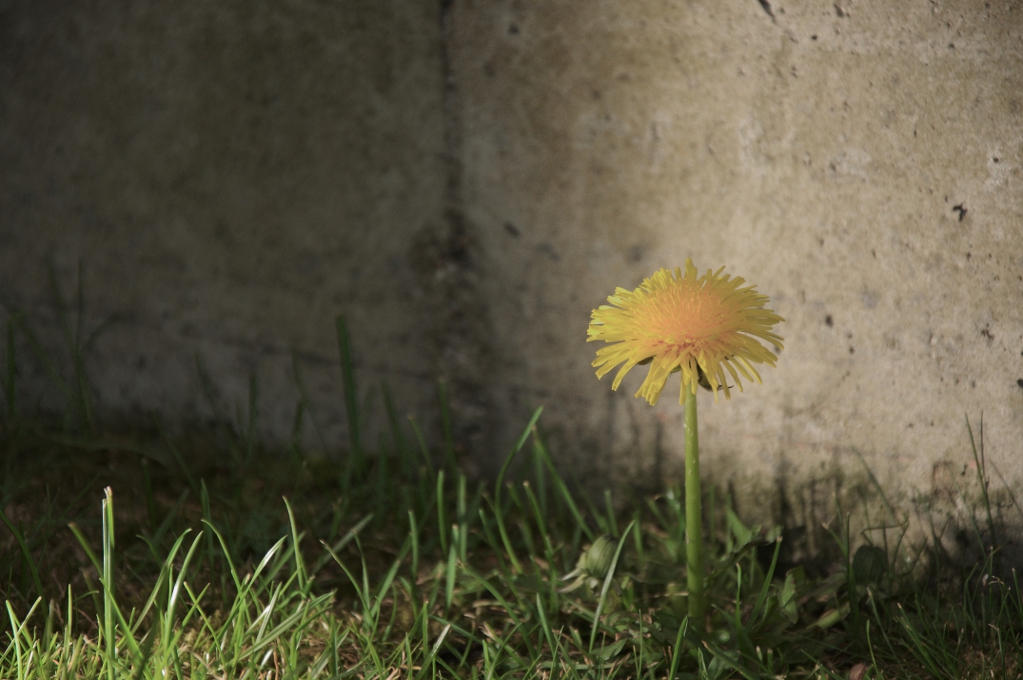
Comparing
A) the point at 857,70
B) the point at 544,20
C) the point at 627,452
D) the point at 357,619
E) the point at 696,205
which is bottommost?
the point at 357,619

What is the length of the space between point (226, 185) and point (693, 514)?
998 millimetres

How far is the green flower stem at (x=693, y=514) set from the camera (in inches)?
34.9

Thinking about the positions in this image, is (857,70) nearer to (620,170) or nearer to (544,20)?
(620,170)

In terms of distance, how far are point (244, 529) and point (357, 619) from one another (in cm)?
25

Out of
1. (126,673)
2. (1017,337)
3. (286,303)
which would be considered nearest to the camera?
(126,673)

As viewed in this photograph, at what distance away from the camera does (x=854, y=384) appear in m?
1.09

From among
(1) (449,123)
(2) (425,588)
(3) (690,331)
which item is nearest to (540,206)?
(1) (449,123)

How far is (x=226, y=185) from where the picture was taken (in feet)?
4.58

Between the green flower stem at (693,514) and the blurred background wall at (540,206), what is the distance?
279 millimetres

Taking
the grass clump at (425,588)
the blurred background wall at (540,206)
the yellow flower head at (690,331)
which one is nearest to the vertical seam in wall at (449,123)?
the blurred background wall at (540,206)

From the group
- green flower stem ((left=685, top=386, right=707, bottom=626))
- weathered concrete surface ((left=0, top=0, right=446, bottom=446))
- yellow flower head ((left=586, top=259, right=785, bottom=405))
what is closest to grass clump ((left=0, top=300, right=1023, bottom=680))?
green flower stem ((left=685, top=386, right=707, bottom=626))

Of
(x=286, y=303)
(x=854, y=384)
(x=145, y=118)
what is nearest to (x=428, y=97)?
(x=286, y=303)

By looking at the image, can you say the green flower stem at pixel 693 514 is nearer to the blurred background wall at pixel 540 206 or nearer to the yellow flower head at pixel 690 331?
the yellow flower head at pixel 690 331

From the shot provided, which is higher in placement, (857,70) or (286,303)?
(857,70)
